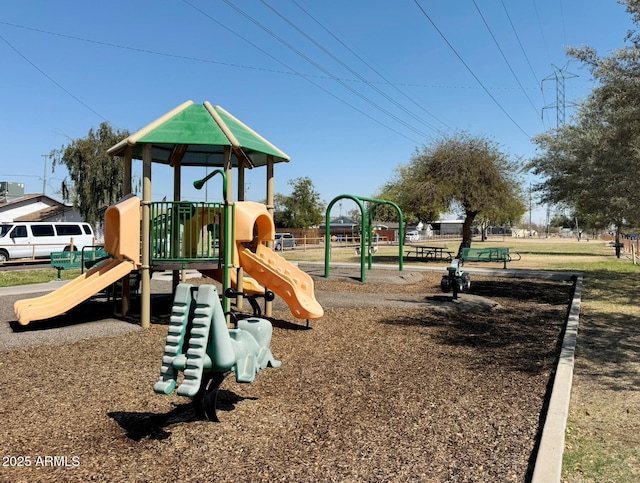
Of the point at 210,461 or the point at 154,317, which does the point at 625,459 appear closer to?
the point at 210,461

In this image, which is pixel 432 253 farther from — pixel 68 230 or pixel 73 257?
pixel 68 230

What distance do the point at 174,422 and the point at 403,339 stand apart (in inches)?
170

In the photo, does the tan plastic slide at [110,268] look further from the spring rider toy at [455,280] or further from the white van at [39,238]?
the white van at [39,238]

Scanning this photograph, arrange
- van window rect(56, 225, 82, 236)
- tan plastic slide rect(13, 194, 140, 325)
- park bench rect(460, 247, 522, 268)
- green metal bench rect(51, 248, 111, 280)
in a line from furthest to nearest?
van window rect(56, 225, 82, 236)
park bench rect(460, 247, 522, 268)
green metal bench rect(51, 248, 111, 280)
tan plastic slide rect(13, 194, 140, 325)

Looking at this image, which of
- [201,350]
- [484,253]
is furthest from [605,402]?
[484,253]

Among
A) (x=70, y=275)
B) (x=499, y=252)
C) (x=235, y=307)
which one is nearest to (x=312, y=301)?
(x=235, y=307)

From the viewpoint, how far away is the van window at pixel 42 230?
78.9 ft

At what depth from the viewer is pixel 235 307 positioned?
10289mm

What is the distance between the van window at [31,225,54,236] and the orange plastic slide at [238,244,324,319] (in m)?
19.2

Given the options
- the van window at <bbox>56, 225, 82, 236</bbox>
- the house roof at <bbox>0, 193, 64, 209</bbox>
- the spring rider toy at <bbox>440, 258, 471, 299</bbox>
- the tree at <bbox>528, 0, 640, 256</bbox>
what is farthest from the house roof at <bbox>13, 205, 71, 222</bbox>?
the tree at <bbox>528, 0, 640, 256</bbox>

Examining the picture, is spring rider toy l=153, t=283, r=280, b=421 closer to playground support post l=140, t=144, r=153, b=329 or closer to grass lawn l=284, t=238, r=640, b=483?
grass lawn l=284, t=238, r=640, b=483

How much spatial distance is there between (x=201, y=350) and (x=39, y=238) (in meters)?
24.1

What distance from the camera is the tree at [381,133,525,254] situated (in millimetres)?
25875

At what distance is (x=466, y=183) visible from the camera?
2602 cm
